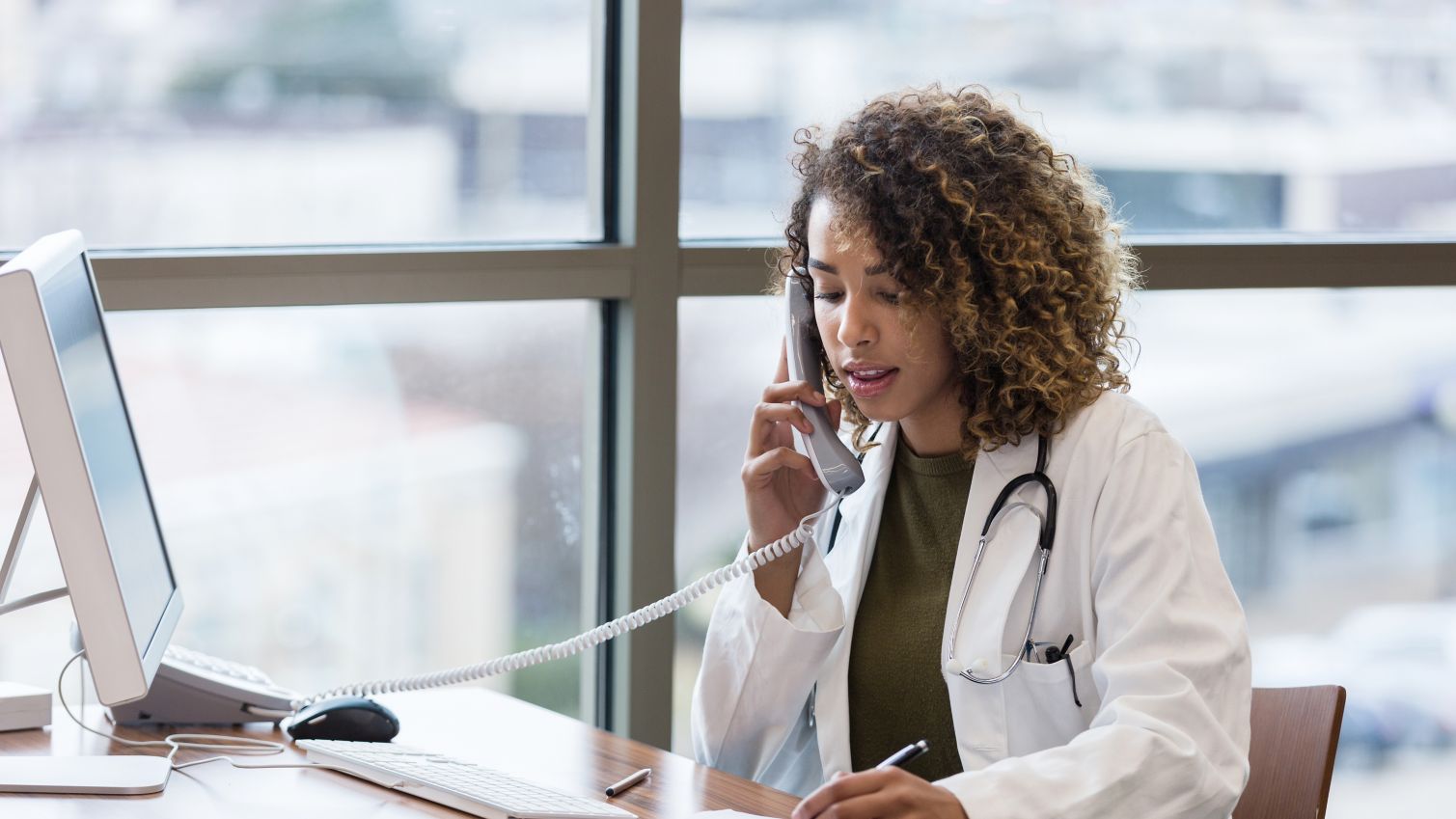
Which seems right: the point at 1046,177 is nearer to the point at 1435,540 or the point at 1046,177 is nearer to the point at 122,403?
the point at 122,403

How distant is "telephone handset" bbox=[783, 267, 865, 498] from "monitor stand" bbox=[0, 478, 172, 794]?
789mm

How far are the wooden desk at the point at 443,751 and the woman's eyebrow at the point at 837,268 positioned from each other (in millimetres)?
A: 561

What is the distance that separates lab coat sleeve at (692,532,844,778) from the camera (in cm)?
172

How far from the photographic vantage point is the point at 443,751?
63.6 inches

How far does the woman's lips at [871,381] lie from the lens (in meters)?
1.64

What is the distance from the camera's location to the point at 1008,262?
1.62m

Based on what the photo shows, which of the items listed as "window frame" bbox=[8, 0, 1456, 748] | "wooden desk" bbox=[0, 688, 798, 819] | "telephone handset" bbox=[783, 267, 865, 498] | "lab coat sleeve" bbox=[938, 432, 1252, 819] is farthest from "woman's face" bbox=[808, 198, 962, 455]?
"window frame" bbox=[8, 0, 1456, 748]

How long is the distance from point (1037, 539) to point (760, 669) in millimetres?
363

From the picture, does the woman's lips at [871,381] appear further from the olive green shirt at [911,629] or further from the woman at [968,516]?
the olive green shirt at [911,629]

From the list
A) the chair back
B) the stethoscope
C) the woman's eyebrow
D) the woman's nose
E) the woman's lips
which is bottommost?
the chair back

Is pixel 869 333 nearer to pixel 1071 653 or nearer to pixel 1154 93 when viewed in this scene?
pixel 1071 653

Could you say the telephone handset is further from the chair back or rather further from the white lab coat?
the chair back

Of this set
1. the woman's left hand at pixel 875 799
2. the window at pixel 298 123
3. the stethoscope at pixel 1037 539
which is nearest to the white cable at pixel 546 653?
the stethoscope at pixel 1037 539

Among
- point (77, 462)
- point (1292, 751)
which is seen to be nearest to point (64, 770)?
point (77, 462)
